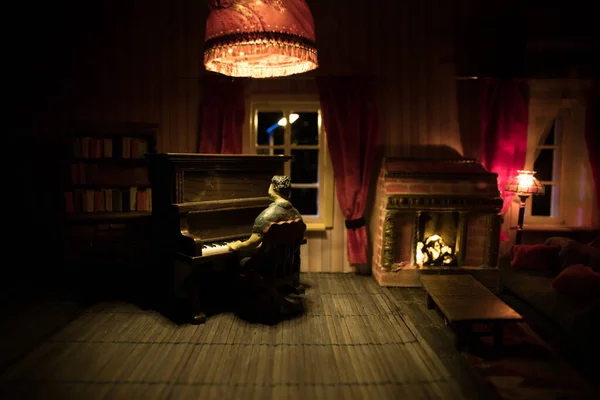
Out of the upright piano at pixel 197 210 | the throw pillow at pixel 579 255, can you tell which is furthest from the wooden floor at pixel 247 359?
the throw pillow at pixel 579 255

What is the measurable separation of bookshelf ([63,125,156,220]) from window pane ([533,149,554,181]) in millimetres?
4734

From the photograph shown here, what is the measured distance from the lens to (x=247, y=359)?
304cm

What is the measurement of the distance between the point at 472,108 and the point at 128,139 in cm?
392

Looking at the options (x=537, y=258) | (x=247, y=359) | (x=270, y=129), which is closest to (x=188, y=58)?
(x=270, y=129)

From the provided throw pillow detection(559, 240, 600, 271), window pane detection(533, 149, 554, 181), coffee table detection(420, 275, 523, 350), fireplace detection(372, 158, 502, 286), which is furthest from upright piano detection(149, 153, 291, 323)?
window pane detection(533, 149, 554, 181)

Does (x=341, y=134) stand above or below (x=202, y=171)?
above

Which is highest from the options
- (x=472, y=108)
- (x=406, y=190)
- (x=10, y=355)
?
(x=472, y=108)

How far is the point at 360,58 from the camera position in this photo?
502 cm

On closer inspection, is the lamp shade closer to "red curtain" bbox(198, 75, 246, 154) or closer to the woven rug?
the woven rug

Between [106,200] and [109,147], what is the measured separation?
59 cm

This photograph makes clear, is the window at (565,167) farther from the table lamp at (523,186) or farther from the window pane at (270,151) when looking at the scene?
the window pane at (270,151)

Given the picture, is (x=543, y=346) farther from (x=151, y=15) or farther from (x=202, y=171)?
(x=151, y=15)

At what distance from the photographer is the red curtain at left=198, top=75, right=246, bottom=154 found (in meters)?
4.89

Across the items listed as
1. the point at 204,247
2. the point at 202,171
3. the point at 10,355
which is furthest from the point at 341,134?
the point at 10,355
